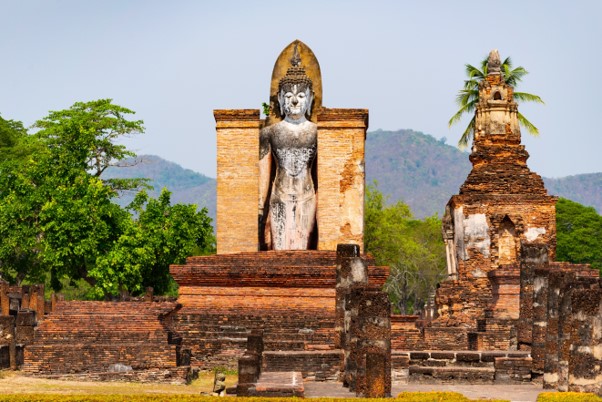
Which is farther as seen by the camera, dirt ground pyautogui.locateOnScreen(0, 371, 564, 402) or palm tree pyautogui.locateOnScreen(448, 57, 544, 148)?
palm tree pyautogui.locateOnScreen(448, 57, 544, 148)

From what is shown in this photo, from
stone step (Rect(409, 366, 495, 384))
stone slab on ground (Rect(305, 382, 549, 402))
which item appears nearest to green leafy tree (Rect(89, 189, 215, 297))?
stone step (Rect(409, 366, 495, 384))

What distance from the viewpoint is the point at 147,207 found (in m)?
40.8

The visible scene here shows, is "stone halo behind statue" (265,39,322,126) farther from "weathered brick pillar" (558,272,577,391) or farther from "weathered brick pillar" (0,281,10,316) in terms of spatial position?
"weathered brick pillar" (558,272,577,391)

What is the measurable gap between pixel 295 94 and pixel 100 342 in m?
9.20

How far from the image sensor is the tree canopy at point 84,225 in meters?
38.7

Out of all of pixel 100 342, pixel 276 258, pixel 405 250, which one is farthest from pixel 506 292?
pixel 405 250

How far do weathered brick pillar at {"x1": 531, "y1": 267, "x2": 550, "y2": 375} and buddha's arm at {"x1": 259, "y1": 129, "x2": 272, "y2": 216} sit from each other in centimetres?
882

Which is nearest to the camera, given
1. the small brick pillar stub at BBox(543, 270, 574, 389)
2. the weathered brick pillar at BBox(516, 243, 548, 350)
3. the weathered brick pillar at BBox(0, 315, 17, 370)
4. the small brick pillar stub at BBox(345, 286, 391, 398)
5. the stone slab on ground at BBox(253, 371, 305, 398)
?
the stone slab on ground at BBox(253, 371, 305, 398)

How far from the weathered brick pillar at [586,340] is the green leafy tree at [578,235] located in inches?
2084

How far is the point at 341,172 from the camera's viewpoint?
93.6 feet

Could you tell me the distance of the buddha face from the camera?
29.1m

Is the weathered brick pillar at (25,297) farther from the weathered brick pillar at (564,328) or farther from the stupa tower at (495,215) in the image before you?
the weathered brick pillar at (564,328)

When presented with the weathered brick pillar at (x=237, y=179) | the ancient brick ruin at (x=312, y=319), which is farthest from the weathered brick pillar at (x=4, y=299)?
the weathered brick pillar at (x=237, y=179)

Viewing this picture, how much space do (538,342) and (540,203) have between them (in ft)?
56.6
